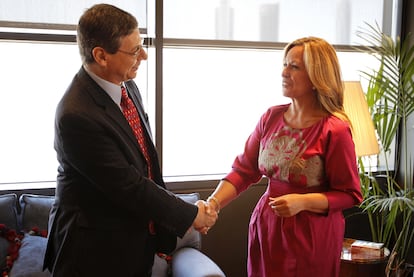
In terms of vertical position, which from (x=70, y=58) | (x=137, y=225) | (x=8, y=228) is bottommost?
(x=8, y=228)

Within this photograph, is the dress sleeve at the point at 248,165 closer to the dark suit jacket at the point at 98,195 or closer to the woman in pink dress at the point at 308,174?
the woman in pink dress at the point at 308,174

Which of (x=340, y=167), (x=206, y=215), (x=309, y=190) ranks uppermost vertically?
(x=340, y=167)

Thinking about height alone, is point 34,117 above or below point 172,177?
above

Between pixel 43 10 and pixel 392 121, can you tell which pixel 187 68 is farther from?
pixel 392 121

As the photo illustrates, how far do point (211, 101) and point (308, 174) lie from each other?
1.52m

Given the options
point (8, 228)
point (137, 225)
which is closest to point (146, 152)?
point (137, 225)

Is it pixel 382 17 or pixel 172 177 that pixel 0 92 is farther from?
pixel 382 17

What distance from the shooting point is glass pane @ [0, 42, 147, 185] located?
10.3 ft

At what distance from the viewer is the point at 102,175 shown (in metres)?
Answer: 1.75

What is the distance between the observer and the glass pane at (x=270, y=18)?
341cm

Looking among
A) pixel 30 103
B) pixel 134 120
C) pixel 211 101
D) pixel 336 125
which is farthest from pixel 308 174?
pixel 30 103

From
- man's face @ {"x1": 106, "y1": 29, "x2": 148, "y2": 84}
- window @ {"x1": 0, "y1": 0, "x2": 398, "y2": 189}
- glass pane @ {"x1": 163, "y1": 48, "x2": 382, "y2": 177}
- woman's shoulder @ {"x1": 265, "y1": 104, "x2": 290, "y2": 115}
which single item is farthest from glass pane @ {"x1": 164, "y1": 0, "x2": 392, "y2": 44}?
man's face @ {"x1": 106, "y1": 29, "x2": 148, "y2": 84}

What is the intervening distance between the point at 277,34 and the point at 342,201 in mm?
1810

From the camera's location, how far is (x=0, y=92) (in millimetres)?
3146
